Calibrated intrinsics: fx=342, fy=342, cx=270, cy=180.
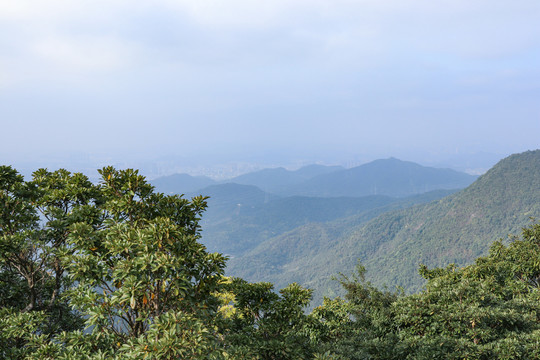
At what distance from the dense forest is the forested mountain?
115 meters

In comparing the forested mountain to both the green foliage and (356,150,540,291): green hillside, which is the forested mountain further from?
the green foliage

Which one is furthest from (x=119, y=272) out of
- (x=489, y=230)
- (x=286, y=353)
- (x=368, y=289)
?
(x=489, y=230)

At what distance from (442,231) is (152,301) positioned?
545ft

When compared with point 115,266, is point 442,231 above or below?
below

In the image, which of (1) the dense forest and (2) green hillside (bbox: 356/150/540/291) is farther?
(2) green hillside (bbox: 356/150/540/291)

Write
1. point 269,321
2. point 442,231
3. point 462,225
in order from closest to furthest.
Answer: point 269,321 < point 462,225 < point 442,231

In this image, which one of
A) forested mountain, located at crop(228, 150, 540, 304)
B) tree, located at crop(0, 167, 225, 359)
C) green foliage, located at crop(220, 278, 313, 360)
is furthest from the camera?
forested mountain, located at crop(228, 150, 540, 304)

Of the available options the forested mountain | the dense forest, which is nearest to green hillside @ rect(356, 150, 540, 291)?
the forested mountain

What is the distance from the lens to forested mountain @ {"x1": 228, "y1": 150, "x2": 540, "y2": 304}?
133 m

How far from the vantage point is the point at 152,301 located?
6.09 meters

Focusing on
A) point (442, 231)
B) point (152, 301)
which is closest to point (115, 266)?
point (152, 301)

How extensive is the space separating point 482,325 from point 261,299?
6.48 meters

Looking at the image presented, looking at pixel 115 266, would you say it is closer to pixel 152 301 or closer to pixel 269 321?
pixel 152 301

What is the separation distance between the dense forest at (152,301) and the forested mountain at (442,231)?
11525 centimetres
